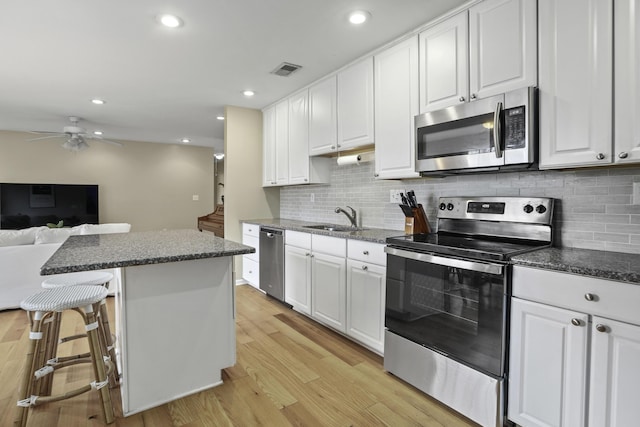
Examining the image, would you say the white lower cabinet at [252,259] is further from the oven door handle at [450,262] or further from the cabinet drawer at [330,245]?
the oven door handle at [450,262]

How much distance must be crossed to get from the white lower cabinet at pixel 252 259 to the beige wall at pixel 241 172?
0.13m

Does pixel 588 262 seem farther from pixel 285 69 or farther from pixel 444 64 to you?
pixel 285 69

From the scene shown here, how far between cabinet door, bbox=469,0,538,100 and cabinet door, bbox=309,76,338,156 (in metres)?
1.36

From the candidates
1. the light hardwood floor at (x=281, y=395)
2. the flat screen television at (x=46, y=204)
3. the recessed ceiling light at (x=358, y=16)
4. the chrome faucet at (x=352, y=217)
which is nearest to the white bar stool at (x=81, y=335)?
the light hardwood floor at (x=281, y=395)

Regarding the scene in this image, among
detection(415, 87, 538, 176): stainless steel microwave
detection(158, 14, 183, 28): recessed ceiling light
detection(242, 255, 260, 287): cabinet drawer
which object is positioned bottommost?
detection(242, 255, 260, 287): cabinet drawer

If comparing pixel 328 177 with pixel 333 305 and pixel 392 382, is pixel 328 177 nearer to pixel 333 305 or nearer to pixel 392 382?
pixel 333 305

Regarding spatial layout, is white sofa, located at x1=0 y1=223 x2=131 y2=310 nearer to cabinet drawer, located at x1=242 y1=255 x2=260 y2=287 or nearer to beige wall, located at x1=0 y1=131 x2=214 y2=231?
cabinet drawer, located at x1=242 y1=255 x2=260 y2=287

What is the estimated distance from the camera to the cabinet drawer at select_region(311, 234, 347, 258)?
2.61 m

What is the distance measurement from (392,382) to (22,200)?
6.97 meters

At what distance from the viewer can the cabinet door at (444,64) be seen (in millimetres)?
2045

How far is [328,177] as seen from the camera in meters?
3.70

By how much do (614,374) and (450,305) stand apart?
0.67 meters

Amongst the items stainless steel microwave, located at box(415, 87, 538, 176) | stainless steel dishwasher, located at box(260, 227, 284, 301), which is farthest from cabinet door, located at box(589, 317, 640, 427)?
stainless steel dishwasher, located at box(260, 227, 284, 301)

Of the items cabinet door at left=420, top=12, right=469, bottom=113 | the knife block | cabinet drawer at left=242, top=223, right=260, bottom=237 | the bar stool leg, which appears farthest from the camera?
cabinet drawer at left=242, top=223, right=260, bottom=237
